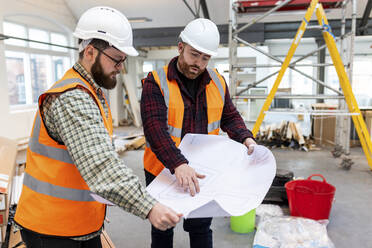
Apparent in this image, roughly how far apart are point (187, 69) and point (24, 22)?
715 cm

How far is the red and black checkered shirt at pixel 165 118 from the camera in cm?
166

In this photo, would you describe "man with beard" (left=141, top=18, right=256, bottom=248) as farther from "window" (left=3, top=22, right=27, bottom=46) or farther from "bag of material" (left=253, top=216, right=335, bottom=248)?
"window" (left=3, top=22, right=27, bottom=46)

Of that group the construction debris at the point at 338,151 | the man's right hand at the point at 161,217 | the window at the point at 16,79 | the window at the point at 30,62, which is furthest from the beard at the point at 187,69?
the window at the point at 16,79

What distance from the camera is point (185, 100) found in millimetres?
1856

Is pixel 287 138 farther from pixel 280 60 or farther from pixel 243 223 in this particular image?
pixel 243 223

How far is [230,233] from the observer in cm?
322

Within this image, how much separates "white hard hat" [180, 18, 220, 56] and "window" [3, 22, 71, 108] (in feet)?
21.5

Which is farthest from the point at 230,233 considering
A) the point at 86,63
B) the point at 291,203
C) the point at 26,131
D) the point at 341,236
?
the point at 26,131

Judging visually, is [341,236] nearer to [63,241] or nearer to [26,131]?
[63,241]

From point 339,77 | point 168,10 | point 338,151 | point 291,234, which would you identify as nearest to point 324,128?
point 338,151

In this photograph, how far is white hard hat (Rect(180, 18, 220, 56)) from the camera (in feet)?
5.83

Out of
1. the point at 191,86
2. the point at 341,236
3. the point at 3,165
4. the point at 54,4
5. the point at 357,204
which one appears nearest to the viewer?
the point at 191,86

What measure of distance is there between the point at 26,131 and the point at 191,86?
21.4ft

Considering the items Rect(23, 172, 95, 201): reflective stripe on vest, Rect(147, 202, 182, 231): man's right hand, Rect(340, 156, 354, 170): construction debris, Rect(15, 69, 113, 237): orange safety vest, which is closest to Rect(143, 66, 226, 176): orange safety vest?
Rect(15, 69, 113, 237): orange safety vest
